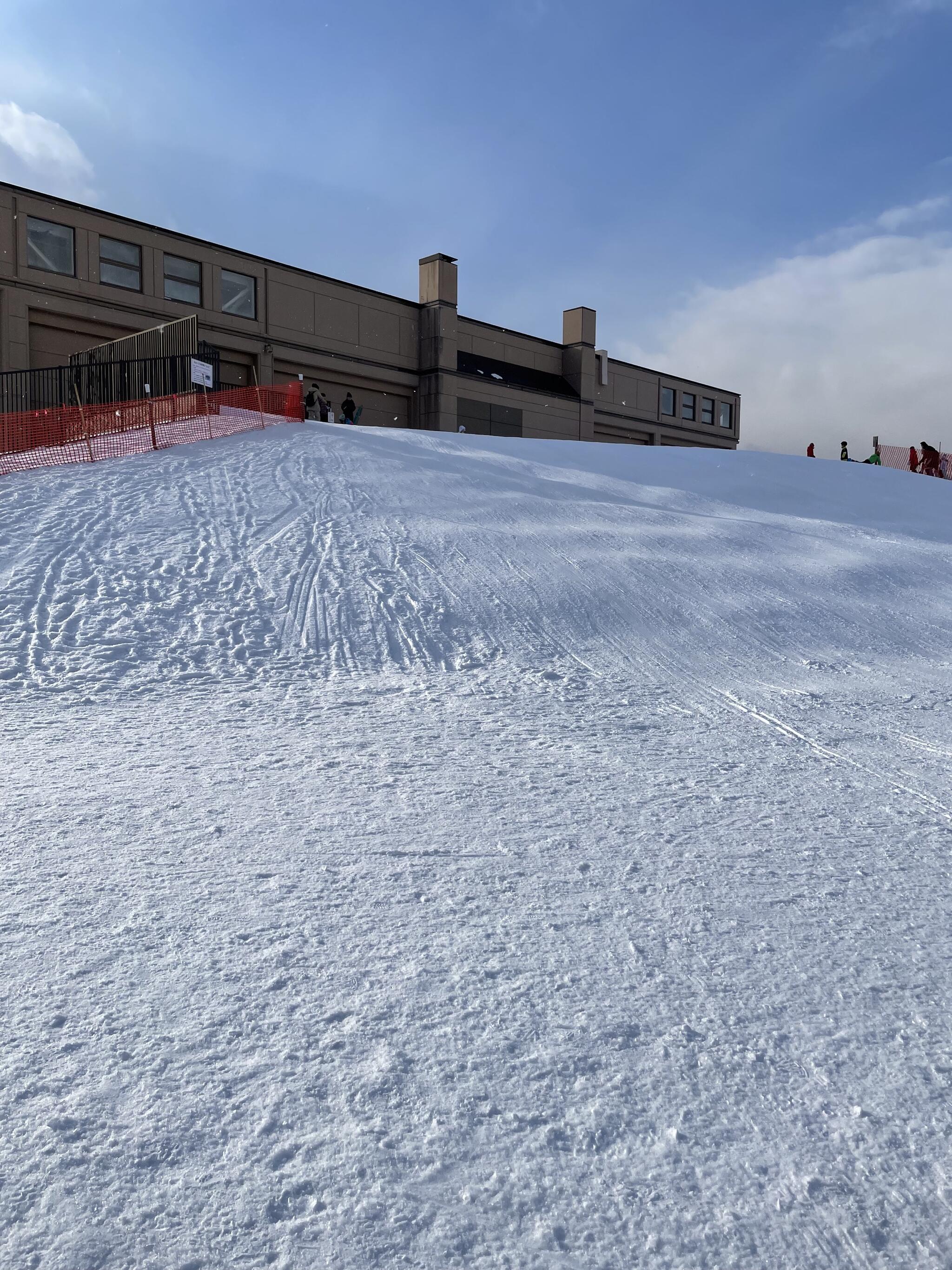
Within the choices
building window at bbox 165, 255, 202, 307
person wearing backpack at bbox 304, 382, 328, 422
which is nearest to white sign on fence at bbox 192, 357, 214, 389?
person wearing backpack at bbox 304, 382, 328, 422

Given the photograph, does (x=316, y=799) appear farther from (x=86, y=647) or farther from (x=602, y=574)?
(x=602, y=574)

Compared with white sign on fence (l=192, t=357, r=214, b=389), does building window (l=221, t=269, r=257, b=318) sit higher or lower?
higher

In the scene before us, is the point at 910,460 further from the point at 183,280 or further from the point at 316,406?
the point at 183,280

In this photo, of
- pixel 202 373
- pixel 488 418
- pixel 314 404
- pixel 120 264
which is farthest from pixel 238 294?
pixel 202 373

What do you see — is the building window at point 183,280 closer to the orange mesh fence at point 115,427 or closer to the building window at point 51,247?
the building window at point 51,247

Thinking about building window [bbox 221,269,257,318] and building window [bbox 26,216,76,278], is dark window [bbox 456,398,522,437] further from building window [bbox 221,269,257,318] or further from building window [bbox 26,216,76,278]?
building window [bbox 26,216,76,278]

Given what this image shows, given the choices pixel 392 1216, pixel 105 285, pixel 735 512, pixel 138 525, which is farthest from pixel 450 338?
pixel 392 1216

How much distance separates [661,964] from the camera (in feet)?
11.0

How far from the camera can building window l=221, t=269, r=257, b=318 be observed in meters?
32.4

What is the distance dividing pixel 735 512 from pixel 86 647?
10.8 meters

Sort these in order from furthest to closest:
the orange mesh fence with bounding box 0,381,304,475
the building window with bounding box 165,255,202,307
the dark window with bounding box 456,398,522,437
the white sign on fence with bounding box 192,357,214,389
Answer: the dark window with bounding box 456,398,522,437
the building window with bounding box 165,255,202,307
the white sign on fence with bounding box 192,357,214,389
the orange mesh fence with bounding box 0,381,304,475

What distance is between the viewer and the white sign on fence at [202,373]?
18.9m

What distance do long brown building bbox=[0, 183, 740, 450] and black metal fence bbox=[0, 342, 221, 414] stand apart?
10.6 feet

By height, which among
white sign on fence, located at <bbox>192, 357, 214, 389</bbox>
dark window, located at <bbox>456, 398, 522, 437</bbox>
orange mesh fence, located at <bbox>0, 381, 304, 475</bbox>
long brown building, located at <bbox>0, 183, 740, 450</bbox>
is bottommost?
orange mesh fence, located at <bbox>0, 381, 304, 475</bbox>
